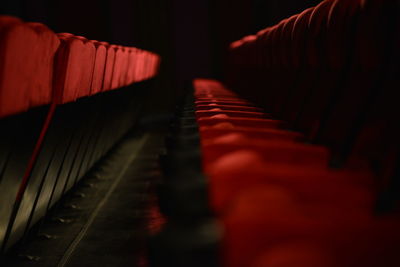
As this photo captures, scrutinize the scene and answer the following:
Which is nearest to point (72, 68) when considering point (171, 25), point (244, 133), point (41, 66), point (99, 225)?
point (41, 66)

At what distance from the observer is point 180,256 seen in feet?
0.58

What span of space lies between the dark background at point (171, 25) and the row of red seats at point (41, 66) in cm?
164

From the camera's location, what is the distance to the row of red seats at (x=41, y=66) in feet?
1.03

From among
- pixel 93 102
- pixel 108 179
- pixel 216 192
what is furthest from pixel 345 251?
pixel 108 179

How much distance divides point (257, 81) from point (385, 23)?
66cm

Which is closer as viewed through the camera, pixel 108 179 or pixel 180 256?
pixel 180 256

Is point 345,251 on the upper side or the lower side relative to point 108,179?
upper

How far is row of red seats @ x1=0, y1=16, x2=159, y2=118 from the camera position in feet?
1.03

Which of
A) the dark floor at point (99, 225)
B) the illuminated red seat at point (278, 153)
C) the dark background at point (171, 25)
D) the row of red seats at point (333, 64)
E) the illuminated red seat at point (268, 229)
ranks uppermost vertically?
the dark background at point (171, 25)

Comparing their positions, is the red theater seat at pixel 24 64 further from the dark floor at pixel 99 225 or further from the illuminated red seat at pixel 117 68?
the illuminated red seat at pixel 117 68

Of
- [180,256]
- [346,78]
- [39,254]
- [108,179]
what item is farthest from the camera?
[108,179]

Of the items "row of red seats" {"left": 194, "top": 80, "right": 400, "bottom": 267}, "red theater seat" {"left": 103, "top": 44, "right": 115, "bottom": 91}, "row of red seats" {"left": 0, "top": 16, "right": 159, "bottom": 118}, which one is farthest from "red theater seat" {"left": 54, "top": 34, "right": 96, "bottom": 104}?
"row of red seats" {"left": 194, "top": 80, "right": 400, "bottom": 267}

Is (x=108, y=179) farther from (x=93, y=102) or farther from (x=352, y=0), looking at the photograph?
(x=352, y=0)

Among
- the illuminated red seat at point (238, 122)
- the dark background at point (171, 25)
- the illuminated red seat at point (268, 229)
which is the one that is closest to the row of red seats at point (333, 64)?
the illuminated red seat at point (238, 122)
